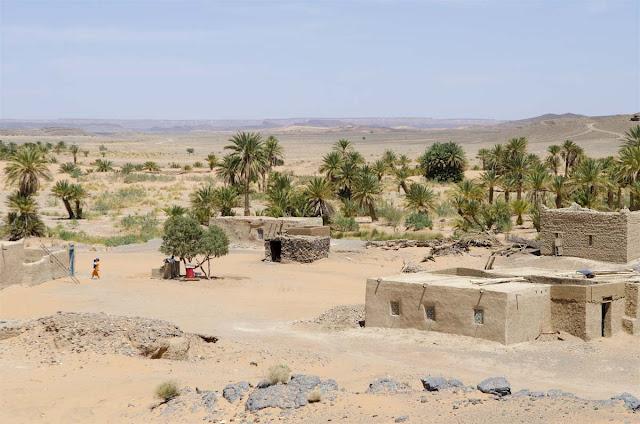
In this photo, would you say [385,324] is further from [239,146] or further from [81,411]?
[239,146]

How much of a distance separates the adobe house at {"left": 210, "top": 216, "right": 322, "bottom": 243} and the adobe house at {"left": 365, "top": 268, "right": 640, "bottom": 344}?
62.9 ft

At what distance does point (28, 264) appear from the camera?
3228 centimetres

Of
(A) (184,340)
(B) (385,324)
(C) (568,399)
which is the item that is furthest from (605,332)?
(A) (184,340)

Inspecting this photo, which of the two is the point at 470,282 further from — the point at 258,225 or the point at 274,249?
the point at 258,225

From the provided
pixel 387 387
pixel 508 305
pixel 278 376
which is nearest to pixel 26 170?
pixel 508 305

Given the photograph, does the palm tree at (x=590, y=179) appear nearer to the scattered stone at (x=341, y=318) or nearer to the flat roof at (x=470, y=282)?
the flat roof at (x=470, y=282)

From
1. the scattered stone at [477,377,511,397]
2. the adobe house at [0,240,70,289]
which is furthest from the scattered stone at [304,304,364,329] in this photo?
the adobe house at [0,240,70,289]

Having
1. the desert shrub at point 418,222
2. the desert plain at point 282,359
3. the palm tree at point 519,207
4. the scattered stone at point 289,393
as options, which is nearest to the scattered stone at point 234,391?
the desert plain at point 282,359

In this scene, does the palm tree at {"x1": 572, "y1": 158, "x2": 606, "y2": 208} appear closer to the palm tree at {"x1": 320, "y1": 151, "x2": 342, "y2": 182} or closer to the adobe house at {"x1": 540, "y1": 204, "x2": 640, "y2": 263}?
the adobe house at {"x1": 540, "y1": 204, "x2": 640, "y2": 263}

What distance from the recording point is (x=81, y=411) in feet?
61.5

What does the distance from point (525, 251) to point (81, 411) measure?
26.0 meters

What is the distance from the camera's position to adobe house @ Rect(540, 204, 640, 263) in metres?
35.4

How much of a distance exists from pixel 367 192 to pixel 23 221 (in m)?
20.5

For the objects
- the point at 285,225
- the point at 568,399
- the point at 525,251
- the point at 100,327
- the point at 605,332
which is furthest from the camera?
the point at 285,225
